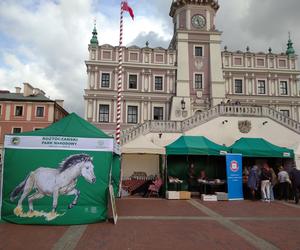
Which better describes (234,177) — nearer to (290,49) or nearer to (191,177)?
(191,177)

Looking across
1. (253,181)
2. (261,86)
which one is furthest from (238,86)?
(253,181)

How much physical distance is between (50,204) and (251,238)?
18.1ft

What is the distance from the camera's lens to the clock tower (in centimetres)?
3309

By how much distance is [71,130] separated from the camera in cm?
956

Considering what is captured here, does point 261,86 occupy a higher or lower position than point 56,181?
higher

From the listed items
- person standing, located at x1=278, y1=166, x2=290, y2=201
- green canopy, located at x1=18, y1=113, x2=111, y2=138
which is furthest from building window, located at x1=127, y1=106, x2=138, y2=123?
green canopy, located at x1=18, y1=113, x2=111, y2=138

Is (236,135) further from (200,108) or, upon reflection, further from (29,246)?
(29,246)

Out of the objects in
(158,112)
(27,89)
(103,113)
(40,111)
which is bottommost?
(103,113)

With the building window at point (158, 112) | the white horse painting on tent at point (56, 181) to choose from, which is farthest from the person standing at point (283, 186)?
the building window at point (158, 112)

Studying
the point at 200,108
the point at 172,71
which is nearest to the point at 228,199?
the point at 200,108

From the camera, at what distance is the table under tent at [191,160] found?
1616 centimetres

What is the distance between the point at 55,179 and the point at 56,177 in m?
0.06

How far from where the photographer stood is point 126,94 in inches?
1299

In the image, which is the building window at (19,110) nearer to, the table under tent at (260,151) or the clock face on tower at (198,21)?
the clock face on tower at (198,21)
